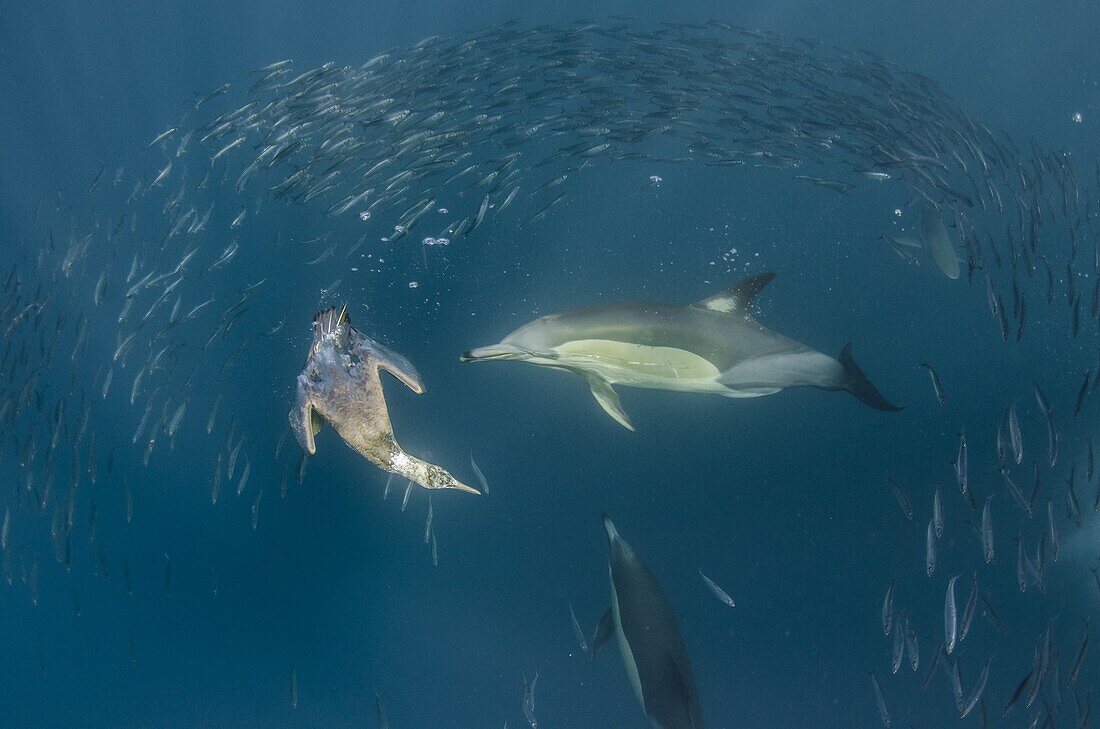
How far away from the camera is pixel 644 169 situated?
36.4 feet

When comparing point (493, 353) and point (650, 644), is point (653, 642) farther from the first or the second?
point (493, 353)

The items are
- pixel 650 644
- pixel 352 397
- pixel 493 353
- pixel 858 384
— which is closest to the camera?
pixel 352 397

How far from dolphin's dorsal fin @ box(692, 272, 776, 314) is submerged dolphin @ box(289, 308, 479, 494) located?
3.01m

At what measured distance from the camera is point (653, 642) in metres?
5.23

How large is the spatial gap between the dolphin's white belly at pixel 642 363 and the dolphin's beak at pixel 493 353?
1.19ft

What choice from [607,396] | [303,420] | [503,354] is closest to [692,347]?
[607,396]

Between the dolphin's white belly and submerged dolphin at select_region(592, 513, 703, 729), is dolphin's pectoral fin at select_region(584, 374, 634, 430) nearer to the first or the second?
the dolphin's white belly

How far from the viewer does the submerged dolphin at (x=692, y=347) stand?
466 centimetres

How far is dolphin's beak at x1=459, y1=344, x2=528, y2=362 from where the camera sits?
167 inches

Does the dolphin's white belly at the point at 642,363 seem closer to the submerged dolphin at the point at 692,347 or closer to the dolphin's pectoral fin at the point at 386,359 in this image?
the submerged dolphin at the point at 692,347

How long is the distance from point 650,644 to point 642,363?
2275mm

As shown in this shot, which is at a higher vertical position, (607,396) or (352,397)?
(352,397)

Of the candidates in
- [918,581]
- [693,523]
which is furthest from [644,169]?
[918,581]

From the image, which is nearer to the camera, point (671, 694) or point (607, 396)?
point (671, 694)
